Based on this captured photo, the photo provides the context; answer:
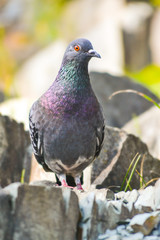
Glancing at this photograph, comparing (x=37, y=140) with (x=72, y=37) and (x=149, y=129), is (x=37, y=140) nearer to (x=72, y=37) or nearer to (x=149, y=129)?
(x=149, y=129)

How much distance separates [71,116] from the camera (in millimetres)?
5156

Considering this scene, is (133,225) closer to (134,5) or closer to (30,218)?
(30,218)

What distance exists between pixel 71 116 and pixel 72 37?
14.2m

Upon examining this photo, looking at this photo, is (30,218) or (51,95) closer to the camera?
(30,218)

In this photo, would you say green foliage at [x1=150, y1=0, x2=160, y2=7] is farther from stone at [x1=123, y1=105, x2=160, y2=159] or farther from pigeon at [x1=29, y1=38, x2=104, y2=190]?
pigeon at [x1=29, y1=38, x2=104, y2=190]

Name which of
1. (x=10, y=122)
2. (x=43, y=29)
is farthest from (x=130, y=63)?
(x=10, y=122)

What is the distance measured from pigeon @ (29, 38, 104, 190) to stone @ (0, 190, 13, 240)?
1842 mm

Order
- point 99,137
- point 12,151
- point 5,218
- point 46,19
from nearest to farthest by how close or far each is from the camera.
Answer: point 5,218 → point 99,137 → point 12,151 → point 46,19

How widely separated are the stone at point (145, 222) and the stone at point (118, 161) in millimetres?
1769

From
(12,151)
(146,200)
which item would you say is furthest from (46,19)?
(146,200)

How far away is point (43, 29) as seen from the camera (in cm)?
2005

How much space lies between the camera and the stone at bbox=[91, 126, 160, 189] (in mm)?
5762

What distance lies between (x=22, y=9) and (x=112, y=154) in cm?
1614

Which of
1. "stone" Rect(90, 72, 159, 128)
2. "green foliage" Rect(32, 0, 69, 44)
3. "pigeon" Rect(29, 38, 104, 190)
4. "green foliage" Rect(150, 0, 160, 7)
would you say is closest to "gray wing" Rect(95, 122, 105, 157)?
"pigeon" Rect(29, 38, 104, 190)
